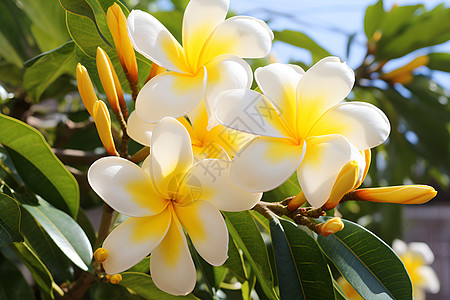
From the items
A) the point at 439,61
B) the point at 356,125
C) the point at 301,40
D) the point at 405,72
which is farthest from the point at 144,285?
the point at 439,61

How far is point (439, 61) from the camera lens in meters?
1.39

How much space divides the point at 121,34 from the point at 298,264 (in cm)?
31

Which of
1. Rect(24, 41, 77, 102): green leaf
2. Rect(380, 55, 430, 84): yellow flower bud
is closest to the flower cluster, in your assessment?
Rect(24, 41, 77, 102): green leaf

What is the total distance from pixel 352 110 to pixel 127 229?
9.2 inches

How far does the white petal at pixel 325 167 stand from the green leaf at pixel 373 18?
43.7 inches

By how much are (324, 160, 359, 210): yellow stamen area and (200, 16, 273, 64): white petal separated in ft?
0.51

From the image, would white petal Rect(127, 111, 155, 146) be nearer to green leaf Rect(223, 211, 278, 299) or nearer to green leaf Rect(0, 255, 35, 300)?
green leaf Rect(223, 211, 278, 299)

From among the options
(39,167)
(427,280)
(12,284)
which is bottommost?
(427,280)

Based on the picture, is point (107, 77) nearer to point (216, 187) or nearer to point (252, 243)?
point (216, 187)

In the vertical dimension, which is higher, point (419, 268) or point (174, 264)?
point (174, 264)

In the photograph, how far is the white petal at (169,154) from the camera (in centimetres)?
38

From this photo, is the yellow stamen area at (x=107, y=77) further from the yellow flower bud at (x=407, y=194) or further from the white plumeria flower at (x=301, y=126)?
the yellow flower bud at (x=407, y=194)

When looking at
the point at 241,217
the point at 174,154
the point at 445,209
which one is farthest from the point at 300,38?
the point at 445,209

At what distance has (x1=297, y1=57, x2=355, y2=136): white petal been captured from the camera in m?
0.41
